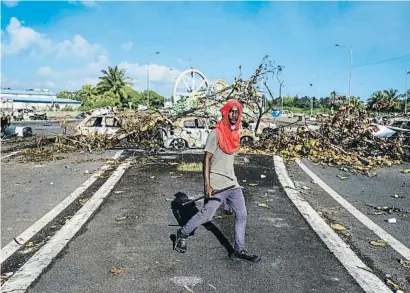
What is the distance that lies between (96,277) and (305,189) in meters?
5.80

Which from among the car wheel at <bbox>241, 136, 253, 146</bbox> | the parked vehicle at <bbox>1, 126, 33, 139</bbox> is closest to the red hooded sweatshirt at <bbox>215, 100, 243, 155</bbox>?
the car wheel at <bbox>241, 136, 253, 146</bbox>

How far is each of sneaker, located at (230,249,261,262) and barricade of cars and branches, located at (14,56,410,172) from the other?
9095mm

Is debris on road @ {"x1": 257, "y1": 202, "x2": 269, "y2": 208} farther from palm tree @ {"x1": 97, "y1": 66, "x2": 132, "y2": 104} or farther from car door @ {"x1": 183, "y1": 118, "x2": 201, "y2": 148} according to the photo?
palm tree @ {"x1": 97, "y1": 66, "x2": 132, "y2": 104}

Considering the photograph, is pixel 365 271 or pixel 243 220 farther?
pixel 243 220

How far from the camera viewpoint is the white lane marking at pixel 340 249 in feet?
14.0

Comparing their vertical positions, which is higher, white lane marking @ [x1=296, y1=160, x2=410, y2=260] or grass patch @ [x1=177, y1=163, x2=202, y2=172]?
grass patch @ [x1=177, y1=163, x2=202, y2=172]

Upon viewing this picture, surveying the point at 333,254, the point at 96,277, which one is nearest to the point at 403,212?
the point at 333,254

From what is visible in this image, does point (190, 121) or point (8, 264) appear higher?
point (190, 121)

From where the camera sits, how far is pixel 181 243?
5.09 metres

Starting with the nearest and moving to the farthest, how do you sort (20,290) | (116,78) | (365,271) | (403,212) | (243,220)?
(20,290) → (365,271) → (243,220) → (403,212) → (116,78)

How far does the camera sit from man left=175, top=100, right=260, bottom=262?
4875 mm

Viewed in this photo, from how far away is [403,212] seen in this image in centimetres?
730

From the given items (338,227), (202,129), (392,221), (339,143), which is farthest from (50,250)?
(339,143)

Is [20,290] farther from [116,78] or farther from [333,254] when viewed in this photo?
[116,78]
